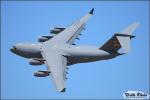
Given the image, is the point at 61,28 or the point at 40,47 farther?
the point at 61,28

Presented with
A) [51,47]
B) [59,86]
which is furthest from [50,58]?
[59,86]

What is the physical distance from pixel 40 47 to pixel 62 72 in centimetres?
770

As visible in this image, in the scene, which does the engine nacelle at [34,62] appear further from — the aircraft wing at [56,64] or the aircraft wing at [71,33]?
the aircraft wing at [71,33]

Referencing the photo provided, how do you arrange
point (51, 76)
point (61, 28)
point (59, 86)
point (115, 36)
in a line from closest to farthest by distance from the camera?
point (59, 86)
point (51, 76)
point (115, 36)
point (61, 28)

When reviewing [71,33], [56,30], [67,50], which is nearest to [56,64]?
[67,50]

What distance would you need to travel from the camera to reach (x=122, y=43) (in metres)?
58.1

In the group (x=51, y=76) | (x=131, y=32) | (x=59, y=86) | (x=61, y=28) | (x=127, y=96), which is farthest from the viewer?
(x=61, y=28)

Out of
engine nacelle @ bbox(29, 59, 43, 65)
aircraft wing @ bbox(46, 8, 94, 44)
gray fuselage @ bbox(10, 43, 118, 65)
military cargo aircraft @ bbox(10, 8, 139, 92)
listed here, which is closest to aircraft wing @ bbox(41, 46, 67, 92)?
military cargo aircraft @ bbox(10, 8, 139, 92)

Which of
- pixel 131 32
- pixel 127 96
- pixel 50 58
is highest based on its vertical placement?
pixel 131 32

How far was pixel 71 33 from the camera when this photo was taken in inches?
2496

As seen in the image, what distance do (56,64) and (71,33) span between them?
951 centimetres

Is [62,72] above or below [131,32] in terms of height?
below

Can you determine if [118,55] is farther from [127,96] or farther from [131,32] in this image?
[127,96]

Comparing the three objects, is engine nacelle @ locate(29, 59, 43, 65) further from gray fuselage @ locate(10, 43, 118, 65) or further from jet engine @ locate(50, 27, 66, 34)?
jet engine @ locate(50, 27, 66, 34)
